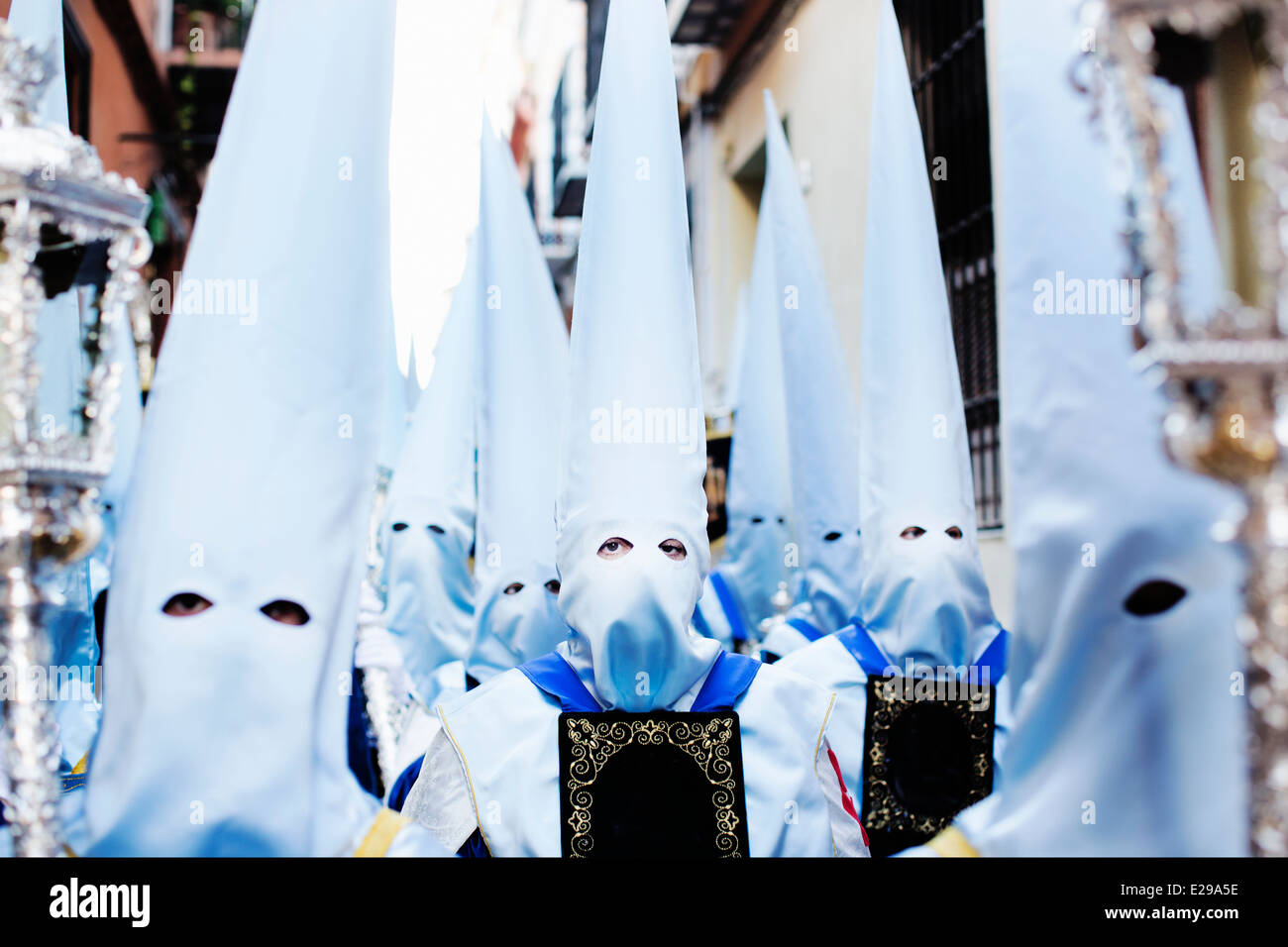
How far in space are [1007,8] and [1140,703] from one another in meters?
1.16

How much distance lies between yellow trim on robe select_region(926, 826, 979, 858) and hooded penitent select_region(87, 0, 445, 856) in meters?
1.03

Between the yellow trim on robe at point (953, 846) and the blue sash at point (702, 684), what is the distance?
1.29 m

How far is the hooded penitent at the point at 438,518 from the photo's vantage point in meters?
6.33

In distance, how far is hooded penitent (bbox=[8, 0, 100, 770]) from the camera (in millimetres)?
2295

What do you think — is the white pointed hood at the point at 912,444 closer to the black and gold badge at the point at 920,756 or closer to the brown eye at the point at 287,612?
the black and gold badge at the point at 920,756

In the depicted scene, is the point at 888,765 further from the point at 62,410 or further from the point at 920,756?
the point at 62,410

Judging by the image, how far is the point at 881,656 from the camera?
457 cm

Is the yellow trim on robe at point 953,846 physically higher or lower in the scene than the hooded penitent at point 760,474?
lower

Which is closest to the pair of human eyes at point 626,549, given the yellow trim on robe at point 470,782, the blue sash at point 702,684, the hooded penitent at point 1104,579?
the blue sash at point 702,684

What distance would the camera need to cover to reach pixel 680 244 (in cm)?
348

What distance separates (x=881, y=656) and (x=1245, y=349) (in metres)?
3.18

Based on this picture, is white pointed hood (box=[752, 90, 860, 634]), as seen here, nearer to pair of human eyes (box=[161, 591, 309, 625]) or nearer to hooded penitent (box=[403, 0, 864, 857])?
hooded penitent (box=[403, 0, 864, 857])

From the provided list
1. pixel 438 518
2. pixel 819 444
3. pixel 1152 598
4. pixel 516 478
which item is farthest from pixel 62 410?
pixel 438 518
